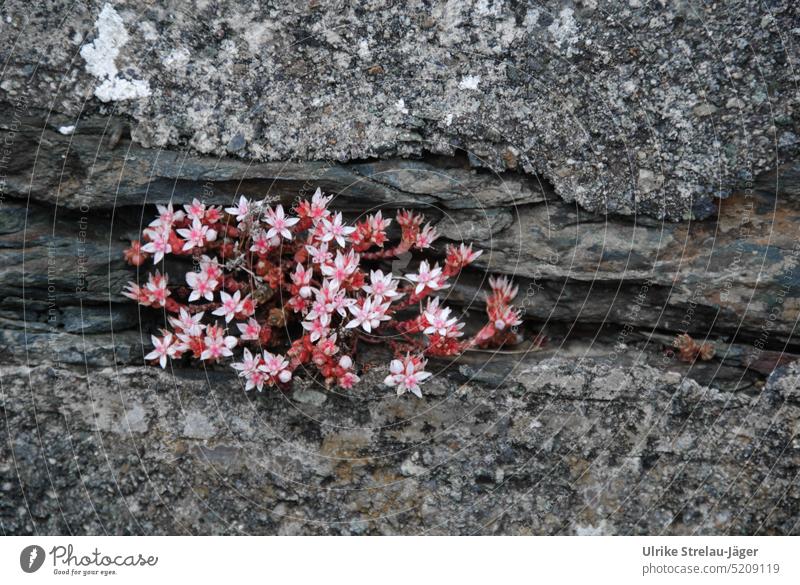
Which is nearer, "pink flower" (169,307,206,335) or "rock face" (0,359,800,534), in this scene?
"rock face" (0,359,800,534)

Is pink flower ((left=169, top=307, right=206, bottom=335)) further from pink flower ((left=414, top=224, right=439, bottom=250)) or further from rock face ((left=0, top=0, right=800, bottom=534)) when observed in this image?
pink flower ((left=414, top=224, right=439, bottom=250))

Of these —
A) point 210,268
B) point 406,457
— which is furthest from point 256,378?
point 406,457

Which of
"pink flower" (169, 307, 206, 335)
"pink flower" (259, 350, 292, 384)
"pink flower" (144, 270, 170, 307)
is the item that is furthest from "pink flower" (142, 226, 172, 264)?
"pink flower" (259, 350, 292, 384)

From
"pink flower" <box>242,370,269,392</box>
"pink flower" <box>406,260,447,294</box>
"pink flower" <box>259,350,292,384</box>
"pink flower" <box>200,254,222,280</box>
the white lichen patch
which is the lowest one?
"pink flower" <box>242,370,269,392</box>

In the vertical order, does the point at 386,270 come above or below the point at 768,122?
below

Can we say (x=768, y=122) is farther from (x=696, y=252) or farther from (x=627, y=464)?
(x=627, y=464)

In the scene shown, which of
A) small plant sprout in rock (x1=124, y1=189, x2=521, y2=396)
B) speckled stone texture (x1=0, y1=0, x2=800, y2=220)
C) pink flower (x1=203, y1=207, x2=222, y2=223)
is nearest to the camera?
speckled stone texture (x1=0, y1=0, x2=800, y2=220)

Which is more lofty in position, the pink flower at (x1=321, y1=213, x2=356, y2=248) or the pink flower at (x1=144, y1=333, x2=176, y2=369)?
the pink flower at (x1=321, y1=213, x2=356, y2=248)

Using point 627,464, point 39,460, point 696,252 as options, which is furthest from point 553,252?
point 39,460

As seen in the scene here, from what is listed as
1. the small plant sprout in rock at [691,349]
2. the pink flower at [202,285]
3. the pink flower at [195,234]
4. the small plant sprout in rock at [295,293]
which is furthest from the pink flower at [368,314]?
the small plant sprout in rock at [691,349]
